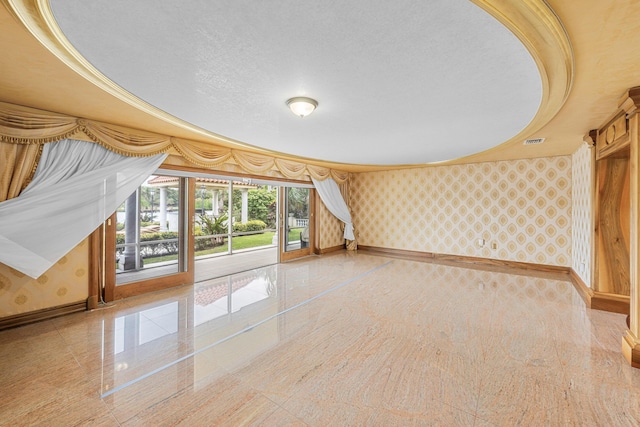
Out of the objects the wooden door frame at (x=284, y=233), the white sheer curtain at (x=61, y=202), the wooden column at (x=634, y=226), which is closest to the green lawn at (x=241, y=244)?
the wooden door frame at (x=284, y=233)

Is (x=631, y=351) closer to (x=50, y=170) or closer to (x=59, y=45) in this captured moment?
(x=59, y=45)

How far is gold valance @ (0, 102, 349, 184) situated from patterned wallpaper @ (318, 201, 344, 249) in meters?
2.14

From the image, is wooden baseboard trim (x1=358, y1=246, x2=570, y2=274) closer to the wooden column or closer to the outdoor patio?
the outdoor patio

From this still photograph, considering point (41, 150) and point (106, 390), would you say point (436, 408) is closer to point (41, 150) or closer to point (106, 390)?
point (106, 390)

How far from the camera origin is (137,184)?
361 cm

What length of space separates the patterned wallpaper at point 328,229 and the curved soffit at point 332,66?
12.4ft

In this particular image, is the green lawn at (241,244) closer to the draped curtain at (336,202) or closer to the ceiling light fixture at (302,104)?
the draped curtain at (336,202)

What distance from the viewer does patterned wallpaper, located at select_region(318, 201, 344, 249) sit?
7077 mm

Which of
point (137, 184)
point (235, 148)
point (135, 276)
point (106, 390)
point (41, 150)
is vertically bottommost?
point (106, 390)

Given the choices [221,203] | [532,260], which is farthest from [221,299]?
[532,260]

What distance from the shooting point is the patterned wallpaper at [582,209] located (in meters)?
3.84

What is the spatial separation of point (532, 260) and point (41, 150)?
26.6ft

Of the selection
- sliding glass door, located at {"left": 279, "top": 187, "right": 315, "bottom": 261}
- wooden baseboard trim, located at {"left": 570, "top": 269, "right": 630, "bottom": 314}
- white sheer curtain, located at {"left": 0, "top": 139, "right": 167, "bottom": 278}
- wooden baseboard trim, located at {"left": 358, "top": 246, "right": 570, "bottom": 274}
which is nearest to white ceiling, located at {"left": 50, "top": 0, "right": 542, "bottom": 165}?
white sheer curtain, located at {"left": 0, "top": 139, "right": 167, "bottom": 278}

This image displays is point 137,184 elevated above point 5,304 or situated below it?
above
